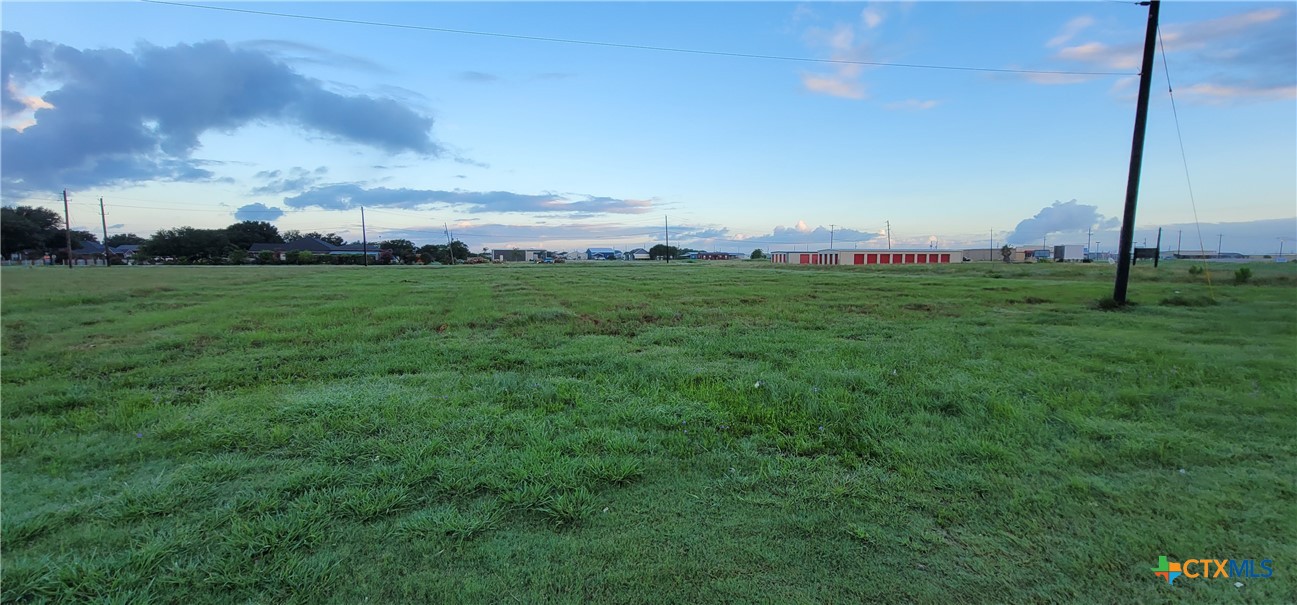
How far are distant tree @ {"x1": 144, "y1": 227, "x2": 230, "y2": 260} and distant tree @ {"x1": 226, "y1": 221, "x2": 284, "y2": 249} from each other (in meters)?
5.35

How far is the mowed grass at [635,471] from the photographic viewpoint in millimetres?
1944

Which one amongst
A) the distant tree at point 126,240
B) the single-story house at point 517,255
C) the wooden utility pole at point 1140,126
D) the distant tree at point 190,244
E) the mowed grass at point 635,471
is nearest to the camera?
the mowed grass at point 635,471

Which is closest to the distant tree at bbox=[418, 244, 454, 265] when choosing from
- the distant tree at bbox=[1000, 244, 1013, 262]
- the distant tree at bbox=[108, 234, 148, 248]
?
the distant tree at bbox=[108, 234, 148, 248]

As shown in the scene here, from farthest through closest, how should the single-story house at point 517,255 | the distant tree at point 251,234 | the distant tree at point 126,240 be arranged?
the single-story house at point 517,255
the distant tree at point 251,234
the distant tree at point 126,240

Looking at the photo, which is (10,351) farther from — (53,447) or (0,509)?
(0,509)

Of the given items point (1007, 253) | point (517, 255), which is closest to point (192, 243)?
point (517, 255)

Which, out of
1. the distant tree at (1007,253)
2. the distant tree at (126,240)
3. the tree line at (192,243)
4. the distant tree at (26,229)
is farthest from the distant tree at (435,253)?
the distant tree at (1007,253)

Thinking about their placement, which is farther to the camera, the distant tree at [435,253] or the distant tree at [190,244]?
the distant tree at [435,253]

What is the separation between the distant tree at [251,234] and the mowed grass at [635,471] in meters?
70.6

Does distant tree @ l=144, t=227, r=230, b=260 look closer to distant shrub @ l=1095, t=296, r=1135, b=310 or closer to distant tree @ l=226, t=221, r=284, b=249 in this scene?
distant tree @ l=226, t=221, r=284, b=249

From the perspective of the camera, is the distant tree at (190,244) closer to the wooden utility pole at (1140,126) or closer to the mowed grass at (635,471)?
the mowed grass at (635,471)

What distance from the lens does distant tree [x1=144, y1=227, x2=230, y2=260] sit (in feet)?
139

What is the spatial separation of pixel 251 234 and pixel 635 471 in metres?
90.4

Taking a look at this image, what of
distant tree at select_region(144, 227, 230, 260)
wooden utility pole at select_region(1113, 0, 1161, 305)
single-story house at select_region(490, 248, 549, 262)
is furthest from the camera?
single-story house at select_region(490, 248, 549, 262)
